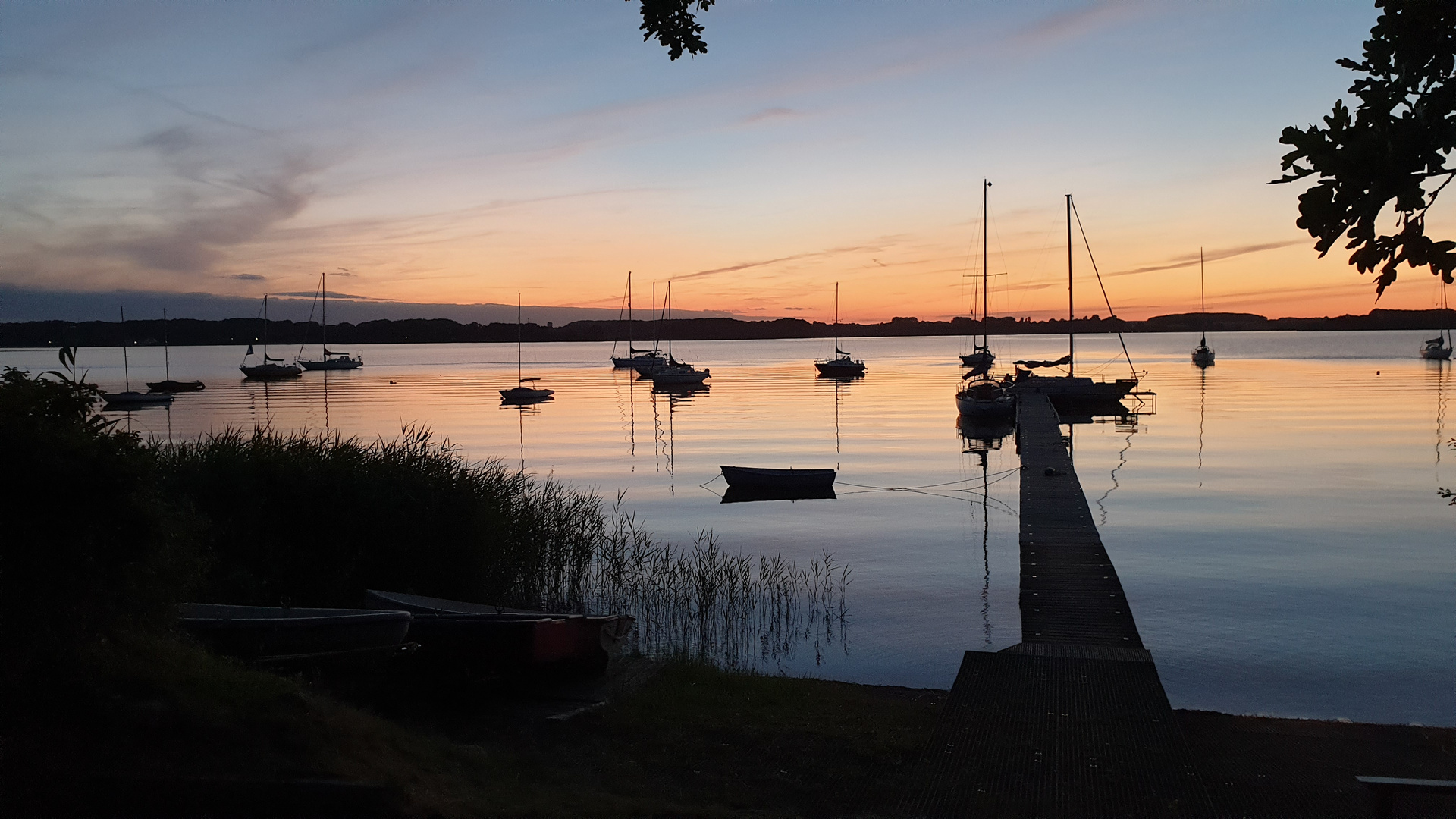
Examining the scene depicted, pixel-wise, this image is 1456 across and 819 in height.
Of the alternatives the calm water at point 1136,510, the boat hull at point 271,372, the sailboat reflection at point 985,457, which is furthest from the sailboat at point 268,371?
the sailboat reflection at point 985,457

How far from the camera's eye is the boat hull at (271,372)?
112 meters

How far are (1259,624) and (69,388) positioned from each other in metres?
17.7

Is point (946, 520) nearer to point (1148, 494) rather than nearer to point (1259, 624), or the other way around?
point (1148, 494)

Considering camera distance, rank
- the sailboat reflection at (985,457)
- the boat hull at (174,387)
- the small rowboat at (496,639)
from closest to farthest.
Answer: the small rowboat at (496,639) → the sailboat reflection at (985,457) → the boat hull at (174,387)

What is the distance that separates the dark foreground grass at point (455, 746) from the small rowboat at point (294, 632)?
46 centimetres

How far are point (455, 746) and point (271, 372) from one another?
11546 cm

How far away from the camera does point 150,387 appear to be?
289 feet

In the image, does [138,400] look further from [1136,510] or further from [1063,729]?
[1063,729]

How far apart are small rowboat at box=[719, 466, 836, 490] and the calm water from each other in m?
0.94

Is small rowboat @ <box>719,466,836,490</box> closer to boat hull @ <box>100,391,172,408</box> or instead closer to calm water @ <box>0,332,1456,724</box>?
calm water @ <box>0,332,1456,724</box>

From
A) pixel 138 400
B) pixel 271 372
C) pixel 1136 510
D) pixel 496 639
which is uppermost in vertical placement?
pixel 271 372

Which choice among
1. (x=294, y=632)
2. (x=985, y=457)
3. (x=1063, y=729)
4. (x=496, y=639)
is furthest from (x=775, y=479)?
(x=1063, y=729)

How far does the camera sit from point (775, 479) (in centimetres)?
3350

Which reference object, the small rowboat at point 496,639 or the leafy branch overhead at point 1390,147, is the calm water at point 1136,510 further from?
the leafy branch overhead at point 1390,147
